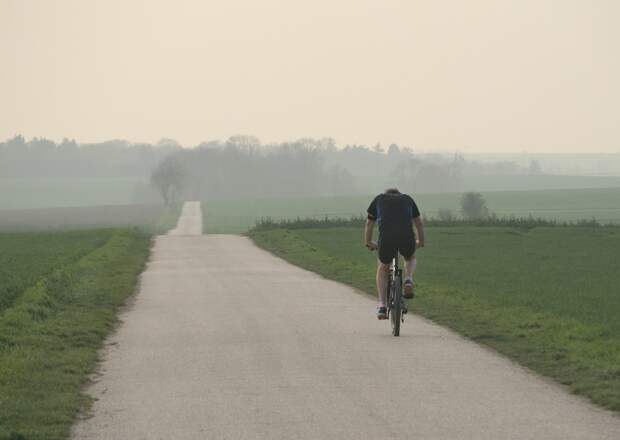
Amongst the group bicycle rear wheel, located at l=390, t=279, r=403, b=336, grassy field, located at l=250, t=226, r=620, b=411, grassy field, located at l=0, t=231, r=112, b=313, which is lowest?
grassy field, located at l=0, t=231, r=112, b=313

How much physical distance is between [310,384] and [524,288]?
13.7 meters

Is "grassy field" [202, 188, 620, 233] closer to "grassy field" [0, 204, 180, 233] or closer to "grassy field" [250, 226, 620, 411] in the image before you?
"grassy field" [0, 204, 180, 233]

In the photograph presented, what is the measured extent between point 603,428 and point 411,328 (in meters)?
7.35

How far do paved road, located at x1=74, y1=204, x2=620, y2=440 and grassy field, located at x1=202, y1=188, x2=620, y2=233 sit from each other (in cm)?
8258

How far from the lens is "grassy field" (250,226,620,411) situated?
13.0 metres

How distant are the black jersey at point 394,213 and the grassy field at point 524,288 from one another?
A: 1.87 m

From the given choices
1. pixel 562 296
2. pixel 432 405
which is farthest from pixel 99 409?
pixel 562 296

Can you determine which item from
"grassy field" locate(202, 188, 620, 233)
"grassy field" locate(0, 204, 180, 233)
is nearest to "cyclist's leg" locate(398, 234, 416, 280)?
"grassy field" locate(0, 204, 180, 233)

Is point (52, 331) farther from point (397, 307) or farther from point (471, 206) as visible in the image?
point (471, 206)

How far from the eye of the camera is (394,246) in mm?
14750

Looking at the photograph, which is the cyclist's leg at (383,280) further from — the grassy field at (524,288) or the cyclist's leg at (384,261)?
the grassy field at (524,288)

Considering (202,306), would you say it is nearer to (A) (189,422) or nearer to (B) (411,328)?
(B) (411,328)

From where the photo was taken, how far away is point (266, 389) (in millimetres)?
10547

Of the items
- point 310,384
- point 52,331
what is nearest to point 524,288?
point 52,331
